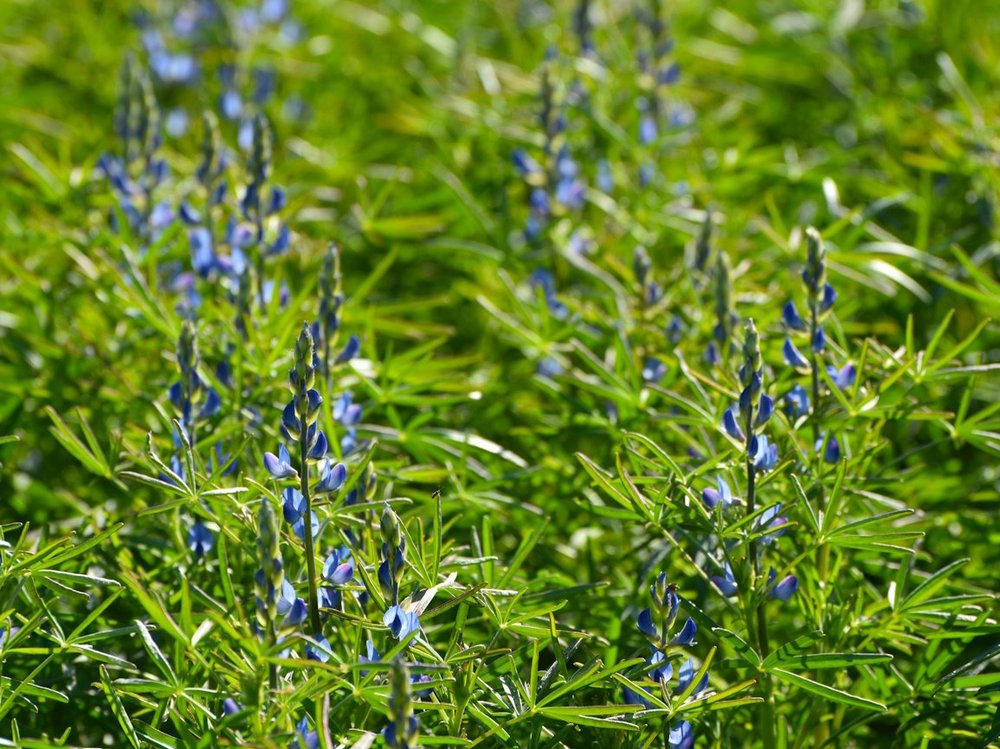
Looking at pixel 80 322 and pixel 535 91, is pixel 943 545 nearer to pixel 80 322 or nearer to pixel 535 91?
pixel 535 91

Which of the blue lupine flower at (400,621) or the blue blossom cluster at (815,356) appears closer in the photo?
the blue lupine flower at (400,621)

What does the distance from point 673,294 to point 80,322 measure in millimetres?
1389

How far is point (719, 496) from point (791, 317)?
472mm

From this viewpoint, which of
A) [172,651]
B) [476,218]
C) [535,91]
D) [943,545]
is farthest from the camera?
[535,91]

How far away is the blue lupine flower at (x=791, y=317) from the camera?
218 centimetres

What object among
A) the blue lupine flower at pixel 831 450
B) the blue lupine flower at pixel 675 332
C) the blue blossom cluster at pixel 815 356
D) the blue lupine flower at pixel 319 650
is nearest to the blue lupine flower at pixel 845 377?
the blue blossom cluster at pixel 815 356

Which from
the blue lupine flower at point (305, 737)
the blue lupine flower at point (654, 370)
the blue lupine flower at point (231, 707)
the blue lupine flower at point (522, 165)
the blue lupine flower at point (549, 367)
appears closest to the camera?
the blue lupine flower at point (305, 737)

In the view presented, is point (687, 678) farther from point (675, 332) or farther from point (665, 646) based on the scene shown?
point (675, 332)

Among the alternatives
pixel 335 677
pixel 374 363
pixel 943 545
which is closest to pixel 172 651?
pixel 335 677

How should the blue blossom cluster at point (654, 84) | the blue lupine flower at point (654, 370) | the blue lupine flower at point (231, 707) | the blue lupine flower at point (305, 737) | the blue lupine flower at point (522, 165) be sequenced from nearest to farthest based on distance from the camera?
1. the blue lupine flower at point (305, 737)
2. the blue lupine flower at point (231, 707)
3. the blue lupine flower at point (654, 370)
4. the blue lupine flower at point (522, 165)
5. the blue blossom cluster at point (654, 84)

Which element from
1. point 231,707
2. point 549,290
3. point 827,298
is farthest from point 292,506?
point 549,290

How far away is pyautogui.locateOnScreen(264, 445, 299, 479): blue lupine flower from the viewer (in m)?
1.81

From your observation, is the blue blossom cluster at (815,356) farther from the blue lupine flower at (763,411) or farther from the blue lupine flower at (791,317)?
the blue lupine flower at (763,411)

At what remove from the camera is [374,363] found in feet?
8.04
